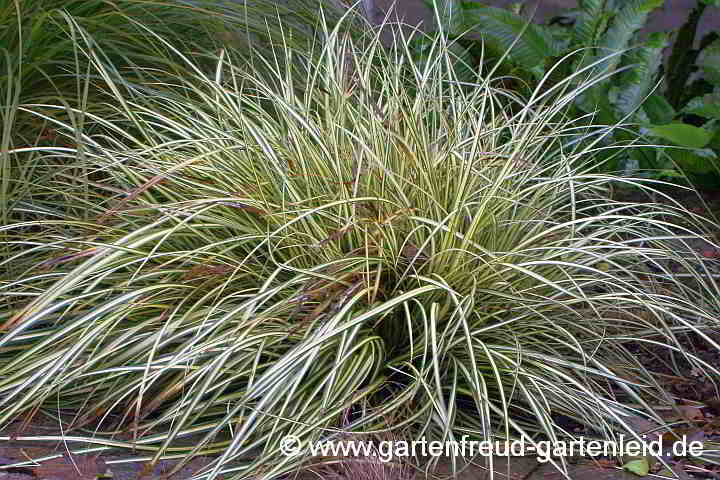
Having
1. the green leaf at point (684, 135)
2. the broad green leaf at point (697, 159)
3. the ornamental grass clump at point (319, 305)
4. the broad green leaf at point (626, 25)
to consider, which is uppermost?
the broad green leaf at point (626, 25)

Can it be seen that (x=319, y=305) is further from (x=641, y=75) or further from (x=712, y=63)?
(x=712, y=63)

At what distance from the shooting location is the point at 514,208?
2492 mm

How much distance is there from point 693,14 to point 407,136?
7.82 feet

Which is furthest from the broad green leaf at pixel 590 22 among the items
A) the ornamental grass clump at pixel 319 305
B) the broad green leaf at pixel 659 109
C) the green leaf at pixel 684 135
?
the ornamental grass clump at pixel 319 305

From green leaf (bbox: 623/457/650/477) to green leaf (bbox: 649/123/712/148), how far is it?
1588 mm

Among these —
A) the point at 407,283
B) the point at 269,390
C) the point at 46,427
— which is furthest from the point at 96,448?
the point at 407,283

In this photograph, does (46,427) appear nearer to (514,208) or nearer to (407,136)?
(407,136)

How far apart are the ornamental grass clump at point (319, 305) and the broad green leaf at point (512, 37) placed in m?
1.60

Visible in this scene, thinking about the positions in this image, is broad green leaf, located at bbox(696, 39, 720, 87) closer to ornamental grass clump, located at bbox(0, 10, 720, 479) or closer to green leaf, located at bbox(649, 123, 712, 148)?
green leaf, located at bbox(649, 123, 712, 148)

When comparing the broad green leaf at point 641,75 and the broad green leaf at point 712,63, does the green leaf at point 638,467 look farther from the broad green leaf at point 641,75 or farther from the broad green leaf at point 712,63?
the broad green leaf at point 712,63

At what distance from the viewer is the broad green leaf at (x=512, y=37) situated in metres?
4.05

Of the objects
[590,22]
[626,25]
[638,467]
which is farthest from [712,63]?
[638,467]

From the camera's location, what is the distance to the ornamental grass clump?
1.89 m

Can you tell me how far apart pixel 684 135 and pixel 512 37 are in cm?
122
